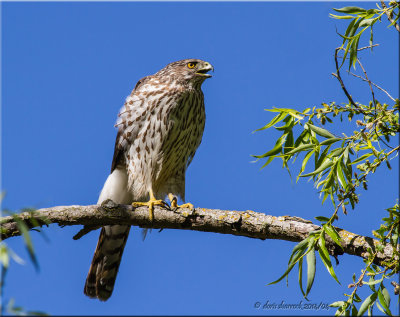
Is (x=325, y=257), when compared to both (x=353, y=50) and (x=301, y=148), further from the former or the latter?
(x=353, y=50)

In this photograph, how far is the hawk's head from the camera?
6.30 meters

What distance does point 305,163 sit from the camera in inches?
142

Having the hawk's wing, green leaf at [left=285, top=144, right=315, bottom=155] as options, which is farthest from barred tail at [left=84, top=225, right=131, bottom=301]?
green leaf at [left=285, top=144, right=315, bottom=155]

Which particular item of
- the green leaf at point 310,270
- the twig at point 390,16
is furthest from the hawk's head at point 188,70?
the green leaf at point 310,270

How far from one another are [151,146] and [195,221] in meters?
1.58

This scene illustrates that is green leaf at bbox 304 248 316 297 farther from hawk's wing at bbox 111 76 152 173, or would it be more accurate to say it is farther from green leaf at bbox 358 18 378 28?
hawk's wing at bbox 111 76 152 173

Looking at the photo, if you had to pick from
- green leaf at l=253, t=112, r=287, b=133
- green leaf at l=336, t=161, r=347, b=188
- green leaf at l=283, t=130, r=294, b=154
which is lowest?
green leaf at l=336, t=161, r=347, b=188

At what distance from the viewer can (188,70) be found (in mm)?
6375

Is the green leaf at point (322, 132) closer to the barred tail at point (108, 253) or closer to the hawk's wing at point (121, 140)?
the hawk's wing at point (121, 140)

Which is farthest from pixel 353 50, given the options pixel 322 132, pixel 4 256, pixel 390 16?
pixel 4 256

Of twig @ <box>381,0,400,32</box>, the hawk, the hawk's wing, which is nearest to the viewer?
twig @ <box>381,0,400,32</box>

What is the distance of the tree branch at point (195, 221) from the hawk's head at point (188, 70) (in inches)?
79.4

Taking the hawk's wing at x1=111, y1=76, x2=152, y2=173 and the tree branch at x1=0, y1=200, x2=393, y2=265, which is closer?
the tree branch at x1=0, y1=200, x2=393, y2=265

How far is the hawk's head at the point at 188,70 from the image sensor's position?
6.30m
